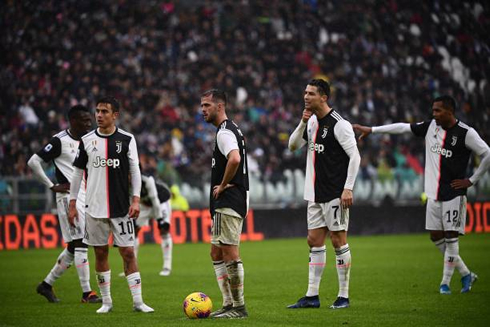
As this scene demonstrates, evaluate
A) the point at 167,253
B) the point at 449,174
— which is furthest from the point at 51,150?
the point at 449,174

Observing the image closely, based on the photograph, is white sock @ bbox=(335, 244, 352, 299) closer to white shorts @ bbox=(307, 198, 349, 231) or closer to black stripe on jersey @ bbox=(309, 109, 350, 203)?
A: white shorts @ bbox=(307, 198, 349, 231)

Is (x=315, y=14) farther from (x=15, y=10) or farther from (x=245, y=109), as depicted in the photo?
(x=15, y=10)

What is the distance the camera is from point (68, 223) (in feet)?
40.5

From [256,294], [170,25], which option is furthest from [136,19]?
[256,294]

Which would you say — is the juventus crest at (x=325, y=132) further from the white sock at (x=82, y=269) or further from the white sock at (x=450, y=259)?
the white sock at (x=82, y=269)

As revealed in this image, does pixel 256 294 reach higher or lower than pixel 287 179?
lower

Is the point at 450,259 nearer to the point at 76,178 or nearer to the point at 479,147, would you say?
the point at 479,147

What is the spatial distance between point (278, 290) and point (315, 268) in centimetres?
240

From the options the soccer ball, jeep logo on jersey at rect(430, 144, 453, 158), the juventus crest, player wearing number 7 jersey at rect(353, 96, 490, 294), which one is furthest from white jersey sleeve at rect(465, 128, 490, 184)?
the soccer ball

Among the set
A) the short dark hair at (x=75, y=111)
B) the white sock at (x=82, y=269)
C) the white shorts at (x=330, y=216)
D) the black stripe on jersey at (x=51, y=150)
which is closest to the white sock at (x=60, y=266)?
the white sock at (x=82, y=269)

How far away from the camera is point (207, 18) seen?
33.8 m

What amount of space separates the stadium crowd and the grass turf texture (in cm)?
611

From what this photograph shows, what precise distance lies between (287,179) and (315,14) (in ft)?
37.6

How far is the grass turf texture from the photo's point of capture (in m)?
9.53
